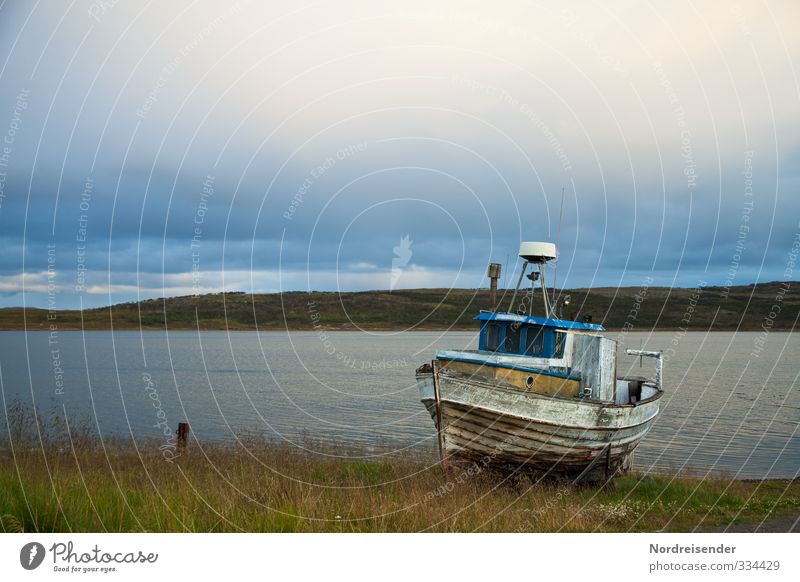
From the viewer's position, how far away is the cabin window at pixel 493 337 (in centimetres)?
1767

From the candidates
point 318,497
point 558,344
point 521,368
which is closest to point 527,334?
point 558,344

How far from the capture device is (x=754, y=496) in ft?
57.3

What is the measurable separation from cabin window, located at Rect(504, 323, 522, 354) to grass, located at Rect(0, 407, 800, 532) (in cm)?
315

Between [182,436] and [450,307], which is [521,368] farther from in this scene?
[450,307]

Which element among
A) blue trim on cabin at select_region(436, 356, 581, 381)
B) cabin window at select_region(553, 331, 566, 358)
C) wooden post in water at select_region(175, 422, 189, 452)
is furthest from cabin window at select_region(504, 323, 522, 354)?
wooden post in water at select_region(175, 422, 189, 452)

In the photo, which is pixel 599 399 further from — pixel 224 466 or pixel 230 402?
pixel 230 402

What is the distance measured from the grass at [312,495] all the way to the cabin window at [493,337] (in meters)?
3.14

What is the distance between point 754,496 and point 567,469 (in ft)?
15.8

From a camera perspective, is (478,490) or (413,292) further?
(413,292)
